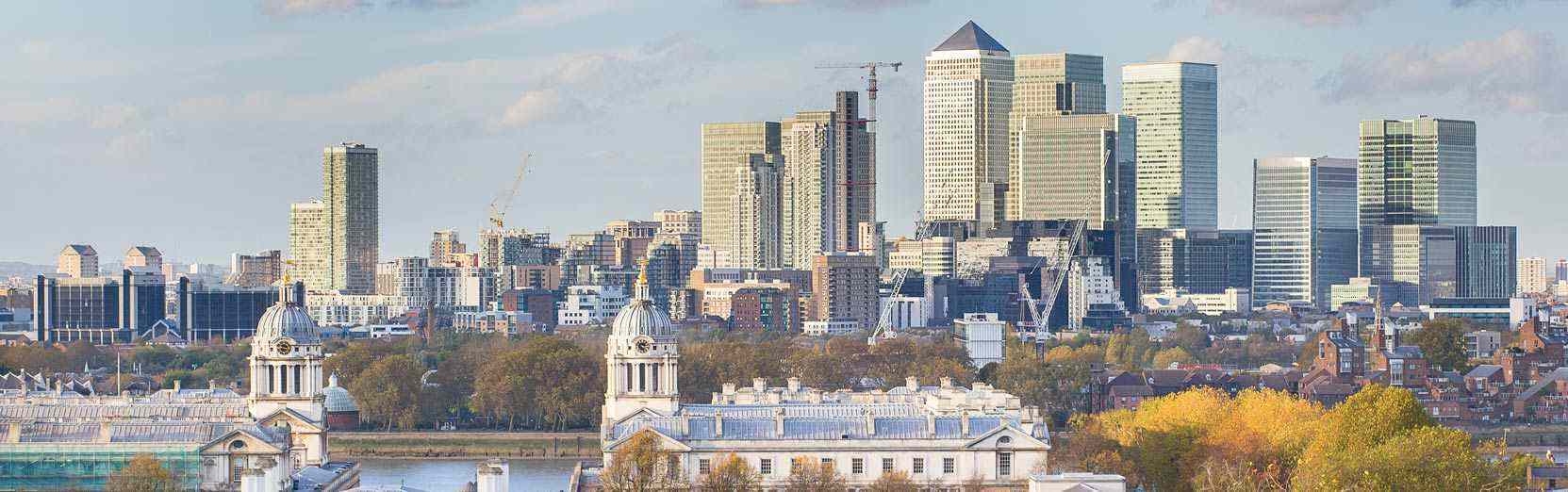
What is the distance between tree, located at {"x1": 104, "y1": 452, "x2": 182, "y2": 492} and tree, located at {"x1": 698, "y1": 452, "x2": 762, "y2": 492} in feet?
40.3

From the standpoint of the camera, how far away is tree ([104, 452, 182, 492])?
7225 centimetres

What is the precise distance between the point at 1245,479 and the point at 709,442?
13.0 m

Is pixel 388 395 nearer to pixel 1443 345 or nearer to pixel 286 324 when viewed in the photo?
pixel 286 324

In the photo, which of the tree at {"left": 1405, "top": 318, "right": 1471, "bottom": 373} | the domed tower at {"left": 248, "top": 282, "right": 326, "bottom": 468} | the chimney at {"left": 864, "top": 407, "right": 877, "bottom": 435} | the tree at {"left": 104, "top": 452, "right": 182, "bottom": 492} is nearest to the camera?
the tree at {"left": 104, "top": 452, "right": 182, "bottom": 492}

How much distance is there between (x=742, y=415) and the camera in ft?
268

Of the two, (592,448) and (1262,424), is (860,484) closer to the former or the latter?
(1262,424)

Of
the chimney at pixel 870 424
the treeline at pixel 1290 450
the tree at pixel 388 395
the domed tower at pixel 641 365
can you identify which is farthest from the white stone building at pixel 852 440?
the tree at pixel 388 395

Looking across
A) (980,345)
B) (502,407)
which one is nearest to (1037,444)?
(502,407)

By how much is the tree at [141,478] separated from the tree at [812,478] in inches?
571

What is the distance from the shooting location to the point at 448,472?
356 ft

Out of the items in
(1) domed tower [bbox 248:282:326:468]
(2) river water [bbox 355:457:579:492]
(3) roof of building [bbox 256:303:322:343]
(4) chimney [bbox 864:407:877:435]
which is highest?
(3) roof of building [bbox 256:303:322:343]

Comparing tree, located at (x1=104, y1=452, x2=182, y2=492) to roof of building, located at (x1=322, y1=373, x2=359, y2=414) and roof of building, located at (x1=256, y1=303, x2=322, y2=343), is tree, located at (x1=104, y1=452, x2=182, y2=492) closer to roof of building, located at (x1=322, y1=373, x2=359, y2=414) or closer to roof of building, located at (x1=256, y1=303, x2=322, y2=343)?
roof of building, located at (x1=256, y1=303, x2=322, y2=343)

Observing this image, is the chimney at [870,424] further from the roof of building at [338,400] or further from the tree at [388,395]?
the tree at [388,395]

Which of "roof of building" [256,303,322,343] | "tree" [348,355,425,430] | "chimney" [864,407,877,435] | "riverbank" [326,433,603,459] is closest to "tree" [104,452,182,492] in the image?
"roof of building" [256,303,322,343]
